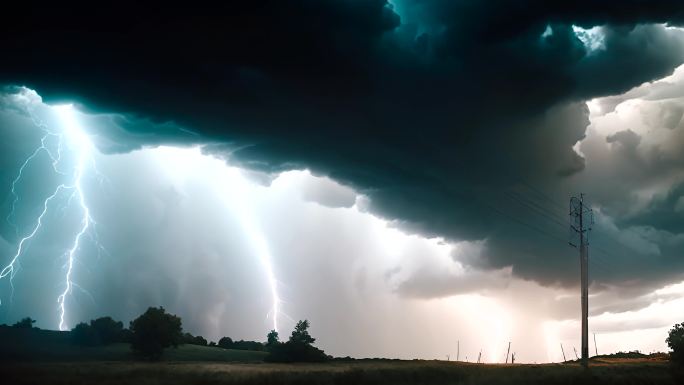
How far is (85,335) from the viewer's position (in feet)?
324

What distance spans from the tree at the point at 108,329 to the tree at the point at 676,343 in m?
86.3

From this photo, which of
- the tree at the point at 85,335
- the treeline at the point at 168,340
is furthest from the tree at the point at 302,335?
the tree at the point at 85,335

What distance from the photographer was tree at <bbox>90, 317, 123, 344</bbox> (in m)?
101

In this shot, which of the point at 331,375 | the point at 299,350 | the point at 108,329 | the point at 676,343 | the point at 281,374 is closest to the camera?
the point at 281,374

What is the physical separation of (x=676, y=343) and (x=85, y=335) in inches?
3486

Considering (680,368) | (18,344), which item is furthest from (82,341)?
(680,368)

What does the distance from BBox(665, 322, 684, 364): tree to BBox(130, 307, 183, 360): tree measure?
66544 mm

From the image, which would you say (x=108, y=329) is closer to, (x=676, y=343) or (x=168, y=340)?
(x=168, y=340)

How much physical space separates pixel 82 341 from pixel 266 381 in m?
58.6

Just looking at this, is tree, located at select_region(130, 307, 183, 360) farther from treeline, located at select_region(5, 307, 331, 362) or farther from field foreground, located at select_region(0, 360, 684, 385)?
field foreground, located at select_region(0, 360, 684, 385)

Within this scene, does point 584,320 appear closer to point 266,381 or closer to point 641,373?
point 641,373

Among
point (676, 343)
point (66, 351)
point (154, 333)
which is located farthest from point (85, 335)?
point (676, 343)

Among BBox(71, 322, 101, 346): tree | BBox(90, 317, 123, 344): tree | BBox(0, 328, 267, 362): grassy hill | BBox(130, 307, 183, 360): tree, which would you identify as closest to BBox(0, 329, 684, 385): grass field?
BBox(0, 328, 267, 362): grassy hill

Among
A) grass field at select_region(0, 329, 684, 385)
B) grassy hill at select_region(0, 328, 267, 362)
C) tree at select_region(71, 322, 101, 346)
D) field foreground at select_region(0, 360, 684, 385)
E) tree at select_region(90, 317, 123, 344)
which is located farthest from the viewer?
tree at select_region(90, 317, 123, 344)
